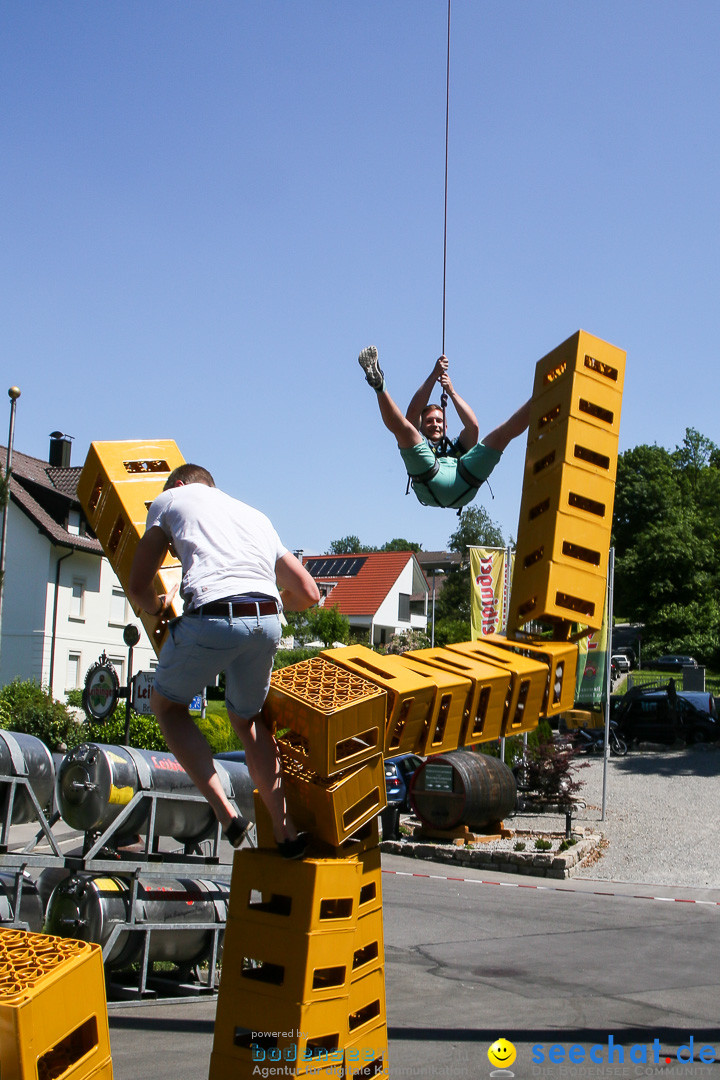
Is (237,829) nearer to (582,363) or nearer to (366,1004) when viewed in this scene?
(366,1004)

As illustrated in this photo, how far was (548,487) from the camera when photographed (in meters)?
5.49

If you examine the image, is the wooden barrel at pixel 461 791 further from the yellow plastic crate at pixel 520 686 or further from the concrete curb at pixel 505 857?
the yellow plastic crate at pixel 520 686

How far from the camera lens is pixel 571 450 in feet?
17.7

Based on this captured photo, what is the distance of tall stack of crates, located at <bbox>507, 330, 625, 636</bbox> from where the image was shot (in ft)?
17.7

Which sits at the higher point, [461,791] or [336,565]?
[336,565]

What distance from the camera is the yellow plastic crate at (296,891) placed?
4.06m

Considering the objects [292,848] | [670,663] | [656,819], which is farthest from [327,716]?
[670,663]

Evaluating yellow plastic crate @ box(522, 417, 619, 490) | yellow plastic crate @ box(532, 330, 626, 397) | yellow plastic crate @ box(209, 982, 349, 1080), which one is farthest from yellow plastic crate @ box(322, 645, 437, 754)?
yellow plastic crate @ box(532, 330, 626, 397)

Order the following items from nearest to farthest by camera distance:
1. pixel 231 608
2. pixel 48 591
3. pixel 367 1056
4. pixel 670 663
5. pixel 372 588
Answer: pixel 231 608
pixel 367 1056
pixel 48 591
pixel 670 663
pixel 372 588

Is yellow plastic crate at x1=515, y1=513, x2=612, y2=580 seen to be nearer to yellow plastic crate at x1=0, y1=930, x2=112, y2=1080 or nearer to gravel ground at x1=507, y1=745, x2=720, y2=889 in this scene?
yellow plastic crate at x1=0, y1=930, x2=112, y2=1080

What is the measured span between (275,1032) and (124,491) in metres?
2.98

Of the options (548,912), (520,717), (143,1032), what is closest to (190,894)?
(143,1032)

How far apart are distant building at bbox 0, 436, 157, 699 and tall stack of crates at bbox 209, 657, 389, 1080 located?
33.4 meters

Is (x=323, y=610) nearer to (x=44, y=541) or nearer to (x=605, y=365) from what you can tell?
(x=44, y=541)
